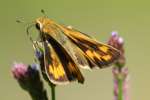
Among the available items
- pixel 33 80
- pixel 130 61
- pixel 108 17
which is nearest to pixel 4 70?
pixel 130 61

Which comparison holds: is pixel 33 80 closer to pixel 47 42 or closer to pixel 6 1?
pixel 47 42

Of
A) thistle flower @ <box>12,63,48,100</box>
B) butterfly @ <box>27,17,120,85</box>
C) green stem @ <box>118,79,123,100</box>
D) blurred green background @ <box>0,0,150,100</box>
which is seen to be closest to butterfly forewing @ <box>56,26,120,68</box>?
butterfly @ <box>27,17,120,85</box>

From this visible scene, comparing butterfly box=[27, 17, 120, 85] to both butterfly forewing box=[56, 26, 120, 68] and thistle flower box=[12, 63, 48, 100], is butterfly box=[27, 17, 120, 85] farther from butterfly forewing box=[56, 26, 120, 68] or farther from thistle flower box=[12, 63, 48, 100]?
thistle flower box=[12, 63, 48, 100]

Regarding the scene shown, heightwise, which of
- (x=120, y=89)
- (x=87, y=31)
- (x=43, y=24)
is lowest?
(x=120, y=89)

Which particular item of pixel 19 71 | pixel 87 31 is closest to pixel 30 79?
pixel 19 71

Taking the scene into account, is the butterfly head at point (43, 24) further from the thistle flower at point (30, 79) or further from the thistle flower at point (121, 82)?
the thistle flower at point (121, 82)

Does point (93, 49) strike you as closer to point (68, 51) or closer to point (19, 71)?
point (68, 51)

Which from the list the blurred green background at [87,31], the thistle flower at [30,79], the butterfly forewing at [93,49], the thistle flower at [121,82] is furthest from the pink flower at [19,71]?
the blurred green background at [87,31]
